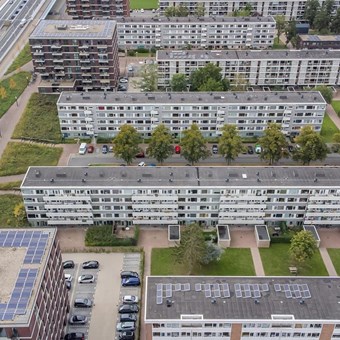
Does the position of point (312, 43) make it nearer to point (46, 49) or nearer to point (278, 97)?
point (278, 97)

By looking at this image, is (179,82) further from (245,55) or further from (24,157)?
(24,157)

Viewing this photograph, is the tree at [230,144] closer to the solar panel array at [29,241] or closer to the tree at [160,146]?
the tree at [160,146]

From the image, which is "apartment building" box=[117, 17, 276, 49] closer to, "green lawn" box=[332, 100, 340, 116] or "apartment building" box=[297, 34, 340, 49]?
"apartment building" box=[297, 34, 340, 49]

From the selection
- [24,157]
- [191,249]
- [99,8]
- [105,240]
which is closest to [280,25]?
[99,8]

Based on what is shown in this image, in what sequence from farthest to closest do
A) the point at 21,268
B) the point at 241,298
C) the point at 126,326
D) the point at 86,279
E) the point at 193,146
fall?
the point at 193,146 < the point at 86,279 < the point at 126,326 < the point at 241,298 < the point at 21,268

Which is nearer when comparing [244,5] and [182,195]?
[182,195]

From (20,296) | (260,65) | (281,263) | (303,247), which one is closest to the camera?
(20,296)

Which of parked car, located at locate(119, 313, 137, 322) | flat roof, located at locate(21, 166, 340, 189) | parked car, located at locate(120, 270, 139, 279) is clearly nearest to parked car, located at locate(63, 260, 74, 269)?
parked car, located at locate(120, 270, 139, 279)

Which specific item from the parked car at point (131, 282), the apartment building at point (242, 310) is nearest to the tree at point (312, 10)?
the apartment building at point (242, 310)

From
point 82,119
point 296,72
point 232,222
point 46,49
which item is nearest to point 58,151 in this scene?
point 82,119
